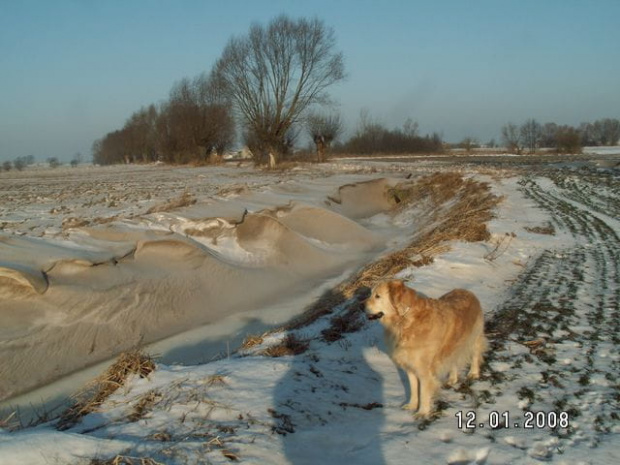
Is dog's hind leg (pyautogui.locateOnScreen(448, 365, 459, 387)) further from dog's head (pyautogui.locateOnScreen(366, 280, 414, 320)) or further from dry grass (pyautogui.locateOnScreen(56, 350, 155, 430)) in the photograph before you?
dry grass (pyautogui.locateOnScreen(56, 350, 155, 430))

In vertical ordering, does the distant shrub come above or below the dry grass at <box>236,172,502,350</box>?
above

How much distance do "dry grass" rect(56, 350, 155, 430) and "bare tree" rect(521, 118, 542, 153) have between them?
8928 cm

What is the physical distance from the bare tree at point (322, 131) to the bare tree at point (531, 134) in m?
40.6

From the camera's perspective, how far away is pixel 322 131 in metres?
58.1

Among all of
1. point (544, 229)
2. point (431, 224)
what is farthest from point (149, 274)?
point (431, 224)

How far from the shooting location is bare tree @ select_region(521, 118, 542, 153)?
84.1 m

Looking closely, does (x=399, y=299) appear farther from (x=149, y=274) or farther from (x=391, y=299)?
(x=149, y=274)

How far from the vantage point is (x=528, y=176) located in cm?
2458

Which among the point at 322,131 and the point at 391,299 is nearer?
the point at 391,299

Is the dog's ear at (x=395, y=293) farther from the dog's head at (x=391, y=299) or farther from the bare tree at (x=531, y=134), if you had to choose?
the bare tree at (x=531, y=134)

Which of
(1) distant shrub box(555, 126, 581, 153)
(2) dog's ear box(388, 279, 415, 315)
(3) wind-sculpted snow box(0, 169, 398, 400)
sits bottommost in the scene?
(3) wind-sculpted snow box(0, 169, 398, 400)

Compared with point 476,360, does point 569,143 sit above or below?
above

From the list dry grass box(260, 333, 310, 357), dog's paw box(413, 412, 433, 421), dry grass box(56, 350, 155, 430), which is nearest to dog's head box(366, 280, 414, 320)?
dog's paw box(413, 412, 433, 421)

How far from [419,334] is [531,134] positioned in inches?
3550
